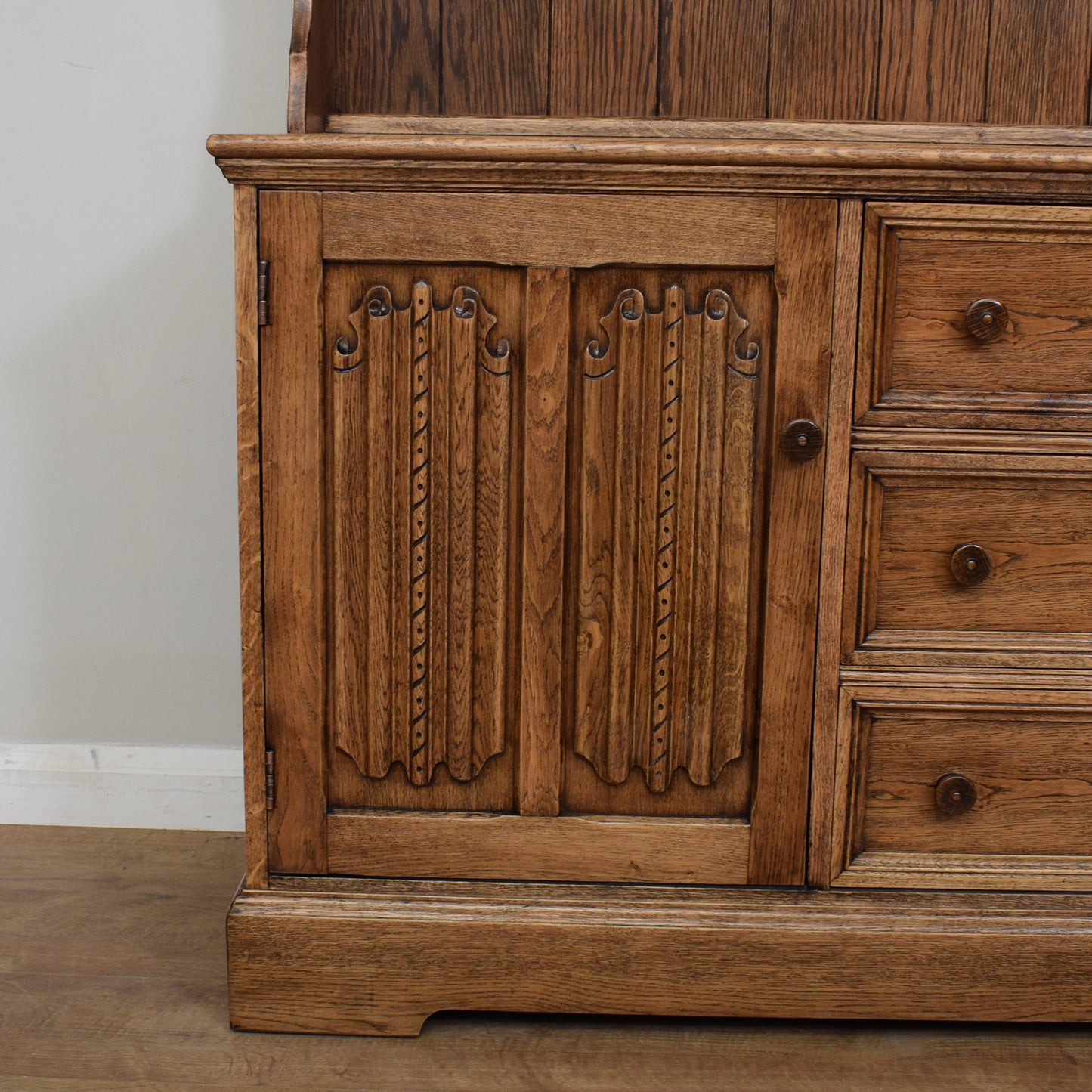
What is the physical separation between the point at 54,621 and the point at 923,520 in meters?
1.31

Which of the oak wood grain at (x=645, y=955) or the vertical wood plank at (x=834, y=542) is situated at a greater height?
the vertical wood plank at (x=834, y=542)

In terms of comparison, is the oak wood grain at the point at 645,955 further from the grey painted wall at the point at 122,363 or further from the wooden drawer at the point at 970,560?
the grey painted wall at the point at 122,363

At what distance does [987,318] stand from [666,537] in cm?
39

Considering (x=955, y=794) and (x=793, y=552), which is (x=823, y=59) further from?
(x=955, y=794)

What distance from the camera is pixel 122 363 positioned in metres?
1.63

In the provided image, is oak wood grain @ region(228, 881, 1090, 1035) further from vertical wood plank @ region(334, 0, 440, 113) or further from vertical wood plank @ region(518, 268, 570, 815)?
vertical wood plank @ region(334, 0, 440, 113)

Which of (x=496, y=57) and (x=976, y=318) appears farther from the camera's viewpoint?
(x=496, y=57)

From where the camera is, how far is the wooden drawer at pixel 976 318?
43.1 inches

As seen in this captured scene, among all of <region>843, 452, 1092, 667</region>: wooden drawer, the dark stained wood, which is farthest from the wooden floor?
<region>843, 452, 1092, 667</region>: wooden drawer

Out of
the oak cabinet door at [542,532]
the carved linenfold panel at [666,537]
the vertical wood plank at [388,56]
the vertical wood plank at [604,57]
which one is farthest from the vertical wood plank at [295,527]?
the vertical wood plank at [604,57]

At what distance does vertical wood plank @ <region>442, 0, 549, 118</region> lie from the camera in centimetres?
145

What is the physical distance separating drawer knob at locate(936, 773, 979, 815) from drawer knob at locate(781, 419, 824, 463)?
389 mm

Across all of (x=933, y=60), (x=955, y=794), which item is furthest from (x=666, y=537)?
(x=933, y=60)

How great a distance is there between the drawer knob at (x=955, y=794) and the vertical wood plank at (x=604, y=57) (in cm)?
95
